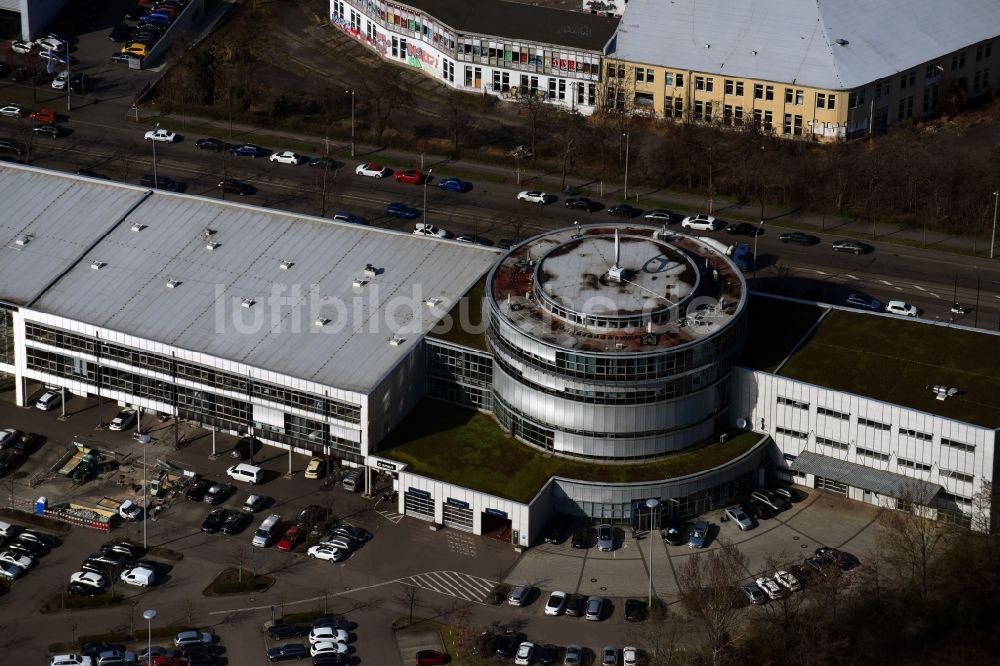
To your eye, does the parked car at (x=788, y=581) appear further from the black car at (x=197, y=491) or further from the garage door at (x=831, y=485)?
the black car at (x=197, y=491)

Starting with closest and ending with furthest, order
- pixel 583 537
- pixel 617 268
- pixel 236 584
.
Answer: pixel 236 584
pixel 583 537
pixel 617 268

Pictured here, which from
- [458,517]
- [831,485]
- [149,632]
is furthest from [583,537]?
[149,632]

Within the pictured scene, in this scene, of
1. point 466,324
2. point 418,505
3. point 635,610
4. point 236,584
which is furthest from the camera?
point 466,324

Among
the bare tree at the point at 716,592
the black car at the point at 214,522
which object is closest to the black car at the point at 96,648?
the black car at the point at 214,522

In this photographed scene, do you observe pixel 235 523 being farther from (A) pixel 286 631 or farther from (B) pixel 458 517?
(B) pixel 458 517

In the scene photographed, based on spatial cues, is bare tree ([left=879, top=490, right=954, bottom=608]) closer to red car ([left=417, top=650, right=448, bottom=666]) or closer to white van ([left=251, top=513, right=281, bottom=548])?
red car ([left=417, top=650, right=448, bottom=666])

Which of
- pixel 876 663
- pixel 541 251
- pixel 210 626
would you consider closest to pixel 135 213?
pixel 541 251
